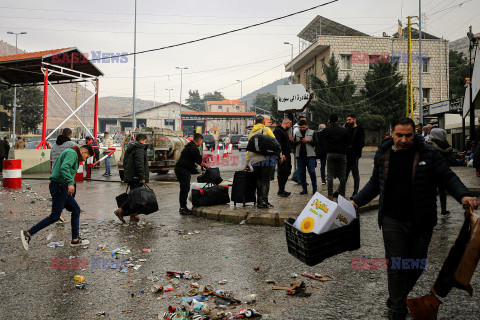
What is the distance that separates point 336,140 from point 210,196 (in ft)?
9.76

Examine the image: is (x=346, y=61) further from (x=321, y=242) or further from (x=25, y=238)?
(x=321, y=242)

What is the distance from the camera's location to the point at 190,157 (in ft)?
28.5

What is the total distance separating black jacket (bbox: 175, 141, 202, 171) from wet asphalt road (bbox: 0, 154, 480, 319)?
127 centimetres

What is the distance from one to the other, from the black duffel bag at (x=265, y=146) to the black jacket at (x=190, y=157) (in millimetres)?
1186

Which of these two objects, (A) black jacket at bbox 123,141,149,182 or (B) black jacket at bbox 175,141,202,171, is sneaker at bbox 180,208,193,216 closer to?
(B) black jacket at bbox 175,141,202,171

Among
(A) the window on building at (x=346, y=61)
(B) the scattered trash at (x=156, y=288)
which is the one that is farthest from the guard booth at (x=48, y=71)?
(A) the window on building at (x=346, y=61)

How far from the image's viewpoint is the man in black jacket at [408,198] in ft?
10.9

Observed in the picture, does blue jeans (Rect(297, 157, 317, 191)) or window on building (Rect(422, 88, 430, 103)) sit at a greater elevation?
window on building (Rect(422, 88, 430, 103))

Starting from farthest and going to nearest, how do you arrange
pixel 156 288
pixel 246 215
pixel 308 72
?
pixel 308 72 < pixel 246 215 < pixel 156 288

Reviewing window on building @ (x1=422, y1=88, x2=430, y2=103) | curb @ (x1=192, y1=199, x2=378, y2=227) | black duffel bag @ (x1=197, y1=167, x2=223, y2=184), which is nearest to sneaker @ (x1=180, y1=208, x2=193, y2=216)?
curb @ (x1=192, y1=199, x2=378, y2=227)

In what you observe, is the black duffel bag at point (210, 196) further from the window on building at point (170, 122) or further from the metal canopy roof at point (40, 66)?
the window on building at point (170, 122)

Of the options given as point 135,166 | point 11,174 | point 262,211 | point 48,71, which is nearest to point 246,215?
point 262,211

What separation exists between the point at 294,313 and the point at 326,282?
92 cm

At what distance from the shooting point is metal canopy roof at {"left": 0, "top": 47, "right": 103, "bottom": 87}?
18.7 meters
